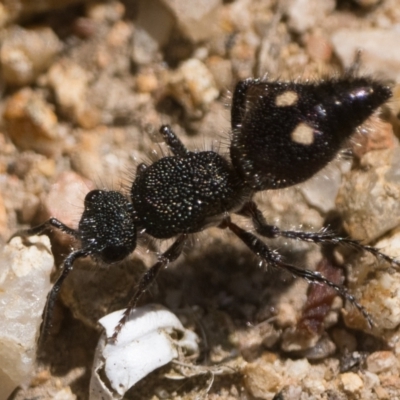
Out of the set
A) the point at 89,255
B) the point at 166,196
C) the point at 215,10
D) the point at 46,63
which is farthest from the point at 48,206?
the point at 215,10

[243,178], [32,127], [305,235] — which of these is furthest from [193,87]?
[305,235]

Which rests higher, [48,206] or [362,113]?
[362,113]

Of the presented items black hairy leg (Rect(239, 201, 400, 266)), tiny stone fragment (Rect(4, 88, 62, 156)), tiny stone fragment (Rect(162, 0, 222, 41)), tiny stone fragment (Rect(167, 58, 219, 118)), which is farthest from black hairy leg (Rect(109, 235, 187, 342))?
tiny stone fragment (Rect(162, 0, 222, 41))

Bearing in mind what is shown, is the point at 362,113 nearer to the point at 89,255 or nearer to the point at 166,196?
the point at 166,196

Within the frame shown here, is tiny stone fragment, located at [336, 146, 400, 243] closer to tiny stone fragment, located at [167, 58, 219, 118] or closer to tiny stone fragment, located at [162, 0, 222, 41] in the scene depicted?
tiny stone fragment, located at [167, 58, 219, 118]

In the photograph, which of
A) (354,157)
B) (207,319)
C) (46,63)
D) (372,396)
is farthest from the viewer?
(46,63)

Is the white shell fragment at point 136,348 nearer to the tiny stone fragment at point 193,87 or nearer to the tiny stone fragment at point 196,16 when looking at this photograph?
the tiny stone fragment at point 193,87
